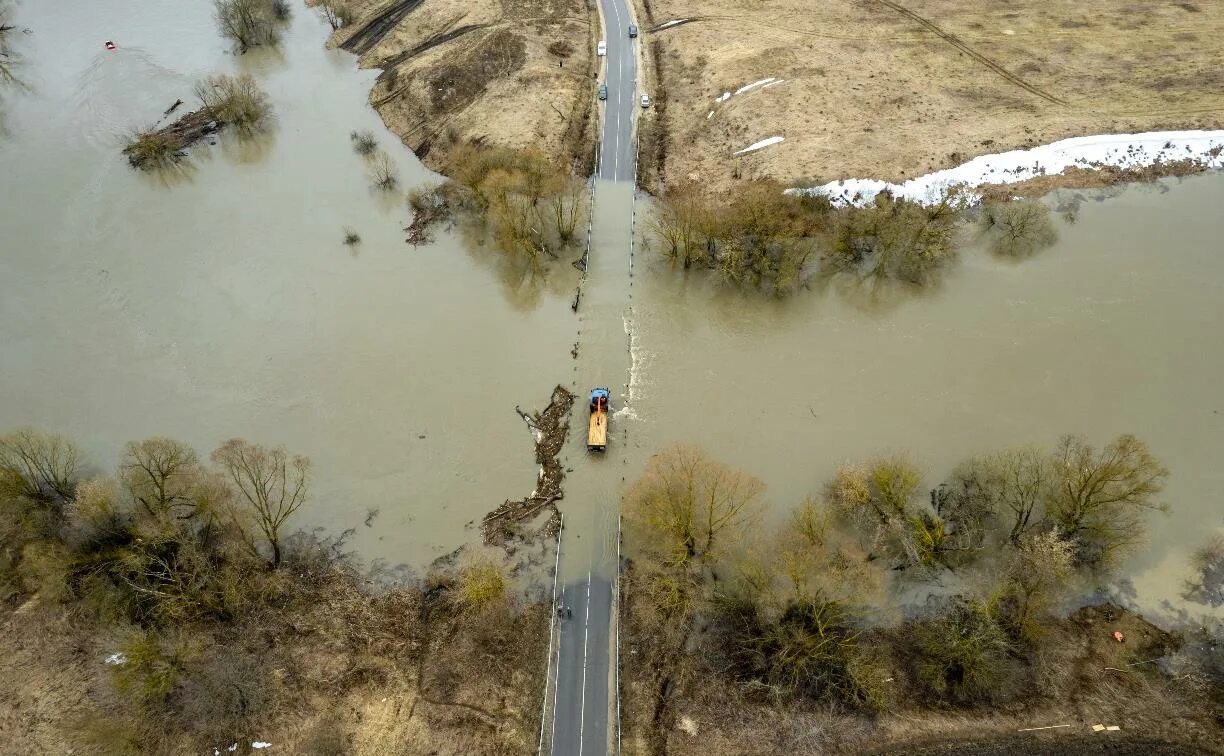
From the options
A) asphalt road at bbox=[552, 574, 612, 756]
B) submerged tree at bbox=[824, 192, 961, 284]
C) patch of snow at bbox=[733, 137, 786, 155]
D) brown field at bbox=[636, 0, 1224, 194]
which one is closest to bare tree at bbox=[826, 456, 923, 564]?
asphalt road at bbox=[552, 574, 612, 756]

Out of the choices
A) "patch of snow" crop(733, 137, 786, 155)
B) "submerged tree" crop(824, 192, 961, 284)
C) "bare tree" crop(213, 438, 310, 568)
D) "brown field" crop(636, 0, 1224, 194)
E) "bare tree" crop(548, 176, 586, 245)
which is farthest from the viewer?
"patch of snow" crop(733, 137, 786, 155)

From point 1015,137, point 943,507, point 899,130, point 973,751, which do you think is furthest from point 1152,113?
point 973,751

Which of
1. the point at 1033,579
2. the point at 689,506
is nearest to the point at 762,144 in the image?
A: the point at 689,506

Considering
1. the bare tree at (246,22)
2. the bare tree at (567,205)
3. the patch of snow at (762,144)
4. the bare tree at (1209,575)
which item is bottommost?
the bare tree at (1209,575)

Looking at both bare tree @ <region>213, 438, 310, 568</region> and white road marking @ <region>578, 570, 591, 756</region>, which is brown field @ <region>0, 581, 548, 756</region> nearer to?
white road marking @ <region>578, 570, 591, 756</region>

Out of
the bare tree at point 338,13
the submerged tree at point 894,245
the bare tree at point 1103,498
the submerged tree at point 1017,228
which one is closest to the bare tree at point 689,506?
the bare tree at point 1103,498

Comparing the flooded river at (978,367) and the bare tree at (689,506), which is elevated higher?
the flooded river at (978,367)

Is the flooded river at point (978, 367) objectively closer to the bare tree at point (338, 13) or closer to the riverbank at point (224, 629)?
the riverbank at point (224, 629)
